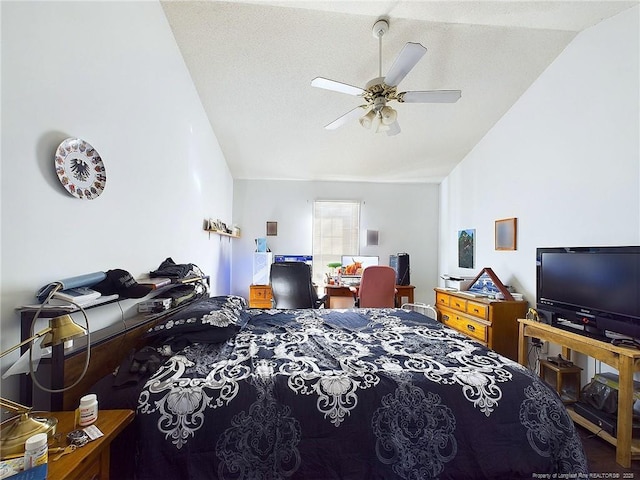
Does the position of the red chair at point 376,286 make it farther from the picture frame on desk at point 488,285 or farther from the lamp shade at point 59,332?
the lamp shade at point 59,332

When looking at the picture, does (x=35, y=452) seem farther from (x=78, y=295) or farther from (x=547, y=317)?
(x=547, y=317)

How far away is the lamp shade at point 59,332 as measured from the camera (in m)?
0.86

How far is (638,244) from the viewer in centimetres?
197

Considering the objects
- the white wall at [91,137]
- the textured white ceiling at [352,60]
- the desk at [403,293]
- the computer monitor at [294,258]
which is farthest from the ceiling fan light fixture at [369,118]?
the computer monitor at [294,258]

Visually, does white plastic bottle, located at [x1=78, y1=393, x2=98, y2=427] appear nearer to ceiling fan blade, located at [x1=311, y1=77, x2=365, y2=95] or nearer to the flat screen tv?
ceiling fan blade, located at [x1=311, y1=77, x2=365, y2=95]

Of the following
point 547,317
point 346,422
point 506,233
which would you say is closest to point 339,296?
point 506,233

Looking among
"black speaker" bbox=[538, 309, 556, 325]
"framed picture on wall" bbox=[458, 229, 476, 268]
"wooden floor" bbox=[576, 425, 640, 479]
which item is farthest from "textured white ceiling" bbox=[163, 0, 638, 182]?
"wooden floor" bbox=[576, 425, 640, 479]

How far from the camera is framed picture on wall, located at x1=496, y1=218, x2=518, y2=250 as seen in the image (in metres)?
3.20

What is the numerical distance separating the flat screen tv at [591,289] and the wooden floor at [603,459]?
0.71 metres

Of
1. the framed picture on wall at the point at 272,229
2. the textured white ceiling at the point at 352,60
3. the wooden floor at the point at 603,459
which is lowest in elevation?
the wooden floor at the point at 603,459

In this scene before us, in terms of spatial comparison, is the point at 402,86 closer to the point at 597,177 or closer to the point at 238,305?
the point at 597,177

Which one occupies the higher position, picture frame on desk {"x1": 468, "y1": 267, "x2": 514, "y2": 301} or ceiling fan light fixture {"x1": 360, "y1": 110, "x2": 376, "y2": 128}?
ceiling fan light fixture {"x1": 360, "y1": 110, "x2": 376, "y2": 128}

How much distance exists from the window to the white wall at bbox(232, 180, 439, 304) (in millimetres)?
106

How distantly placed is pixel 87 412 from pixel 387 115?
250cm
